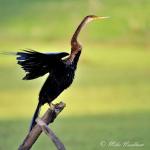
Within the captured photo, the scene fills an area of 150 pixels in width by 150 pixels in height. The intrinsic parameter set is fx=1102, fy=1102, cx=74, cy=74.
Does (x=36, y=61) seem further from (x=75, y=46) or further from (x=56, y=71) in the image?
(x=75, y=46)

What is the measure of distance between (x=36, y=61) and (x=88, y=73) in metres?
5.59

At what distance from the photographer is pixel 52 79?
5.94 metres

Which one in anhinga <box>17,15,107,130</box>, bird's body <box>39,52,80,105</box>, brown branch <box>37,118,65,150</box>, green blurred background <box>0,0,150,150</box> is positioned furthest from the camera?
green blurred background <box>0,0,150,150</box>

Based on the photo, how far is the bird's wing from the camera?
5488 mm

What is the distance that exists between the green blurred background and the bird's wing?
1974mm

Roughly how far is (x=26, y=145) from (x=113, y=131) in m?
3.12

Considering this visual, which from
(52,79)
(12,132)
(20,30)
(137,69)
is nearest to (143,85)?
(137,69)

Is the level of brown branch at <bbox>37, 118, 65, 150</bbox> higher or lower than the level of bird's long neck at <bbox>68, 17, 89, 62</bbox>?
lower

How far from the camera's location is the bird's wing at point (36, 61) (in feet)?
18.0

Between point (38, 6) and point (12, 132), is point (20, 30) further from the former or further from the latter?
point (12, 132)

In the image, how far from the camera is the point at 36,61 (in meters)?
5.58

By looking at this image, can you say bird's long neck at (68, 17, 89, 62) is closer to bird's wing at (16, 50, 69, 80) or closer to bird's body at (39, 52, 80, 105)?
bird's body at (39, 52, 80, 105)

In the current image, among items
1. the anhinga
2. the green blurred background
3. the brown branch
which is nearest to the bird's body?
the anhinga

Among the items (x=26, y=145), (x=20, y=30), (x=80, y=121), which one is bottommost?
(x=20, y=30)
